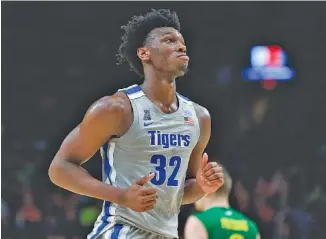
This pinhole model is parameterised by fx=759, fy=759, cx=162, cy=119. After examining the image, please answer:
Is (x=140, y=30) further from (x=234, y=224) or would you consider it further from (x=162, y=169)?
(x=234, y=224)

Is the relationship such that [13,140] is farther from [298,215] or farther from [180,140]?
[180,140]

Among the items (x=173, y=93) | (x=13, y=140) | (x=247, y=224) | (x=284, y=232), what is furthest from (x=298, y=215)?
(x=173, y=93)

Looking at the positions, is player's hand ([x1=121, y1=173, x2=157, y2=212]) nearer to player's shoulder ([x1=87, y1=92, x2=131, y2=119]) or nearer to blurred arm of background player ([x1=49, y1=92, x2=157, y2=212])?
blurred arm of background player ([x1=49, y1=92, x2=157, y2=212])

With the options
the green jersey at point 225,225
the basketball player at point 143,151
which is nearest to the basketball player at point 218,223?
the green jersey at point 225,225

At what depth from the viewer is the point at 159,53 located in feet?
13.0

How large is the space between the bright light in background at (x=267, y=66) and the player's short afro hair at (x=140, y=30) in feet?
20.9

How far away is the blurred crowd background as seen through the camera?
10.2 meters

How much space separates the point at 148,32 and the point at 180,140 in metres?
0.64

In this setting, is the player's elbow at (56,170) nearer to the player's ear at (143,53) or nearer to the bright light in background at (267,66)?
the player's ear at (143,53)

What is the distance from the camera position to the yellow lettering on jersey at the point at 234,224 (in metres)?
4.87

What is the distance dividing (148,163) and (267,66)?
273 inches

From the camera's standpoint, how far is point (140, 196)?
344 cm

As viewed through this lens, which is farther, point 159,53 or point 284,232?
point 284,232

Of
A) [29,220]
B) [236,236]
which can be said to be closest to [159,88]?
[236,236]
